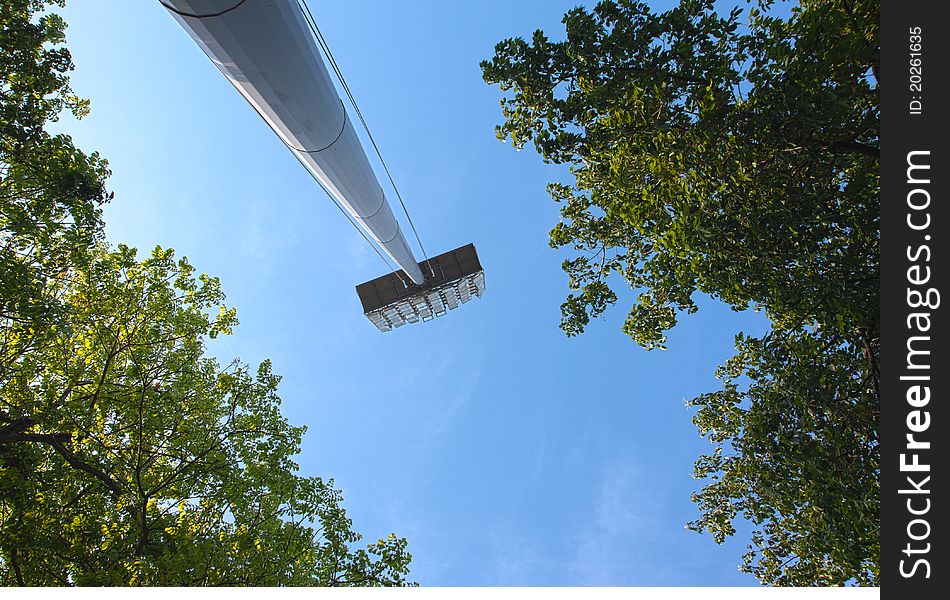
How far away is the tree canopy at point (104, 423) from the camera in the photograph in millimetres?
8867

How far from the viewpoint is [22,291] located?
8.62 metres

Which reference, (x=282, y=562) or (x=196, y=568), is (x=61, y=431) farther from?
(x=282, y=562)

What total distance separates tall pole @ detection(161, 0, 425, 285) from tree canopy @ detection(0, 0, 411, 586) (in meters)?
6.86

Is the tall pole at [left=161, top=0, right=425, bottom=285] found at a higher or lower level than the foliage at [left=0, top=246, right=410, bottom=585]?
higher

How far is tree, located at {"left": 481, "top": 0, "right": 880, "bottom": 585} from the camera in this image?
25.9 ft

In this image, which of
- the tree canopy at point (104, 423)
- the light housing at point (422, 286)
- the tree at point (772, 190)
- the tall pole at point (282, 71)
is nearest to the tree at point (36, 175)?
the tree canopy at point (104, 423)

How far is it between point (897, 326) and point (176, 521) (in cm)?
1408

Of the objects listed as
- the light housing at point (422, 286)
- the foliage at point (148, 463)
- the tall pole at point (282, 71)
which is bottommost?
the foliage at point (148, 463)

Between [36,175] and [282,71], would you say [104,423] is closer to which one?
[36,175]

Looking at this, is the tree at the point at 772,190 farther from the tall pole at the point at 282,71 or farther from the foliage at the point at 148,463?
the foliage at the point at 148,463

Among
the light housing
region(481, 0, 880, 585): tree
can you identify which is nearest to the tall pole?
region(481, 0, 880, 585): tree

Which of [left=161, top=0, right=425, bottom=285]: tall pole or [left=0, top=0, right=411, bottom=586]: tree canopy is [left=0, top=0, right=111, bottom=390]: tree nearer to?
[left=0, top=0, right=411, bottom=586]: tree canopy

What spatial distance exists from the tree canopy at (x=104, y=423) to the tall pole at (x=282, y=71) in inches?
270
